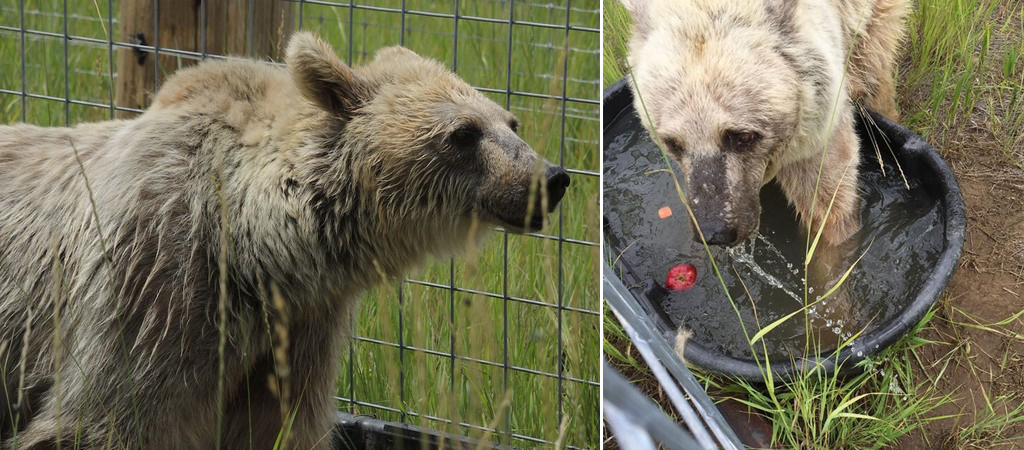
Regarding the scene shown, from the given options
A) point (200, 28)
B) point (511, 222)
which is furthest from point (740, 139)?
point (200, 28)

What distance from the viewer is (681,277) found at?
2.69m

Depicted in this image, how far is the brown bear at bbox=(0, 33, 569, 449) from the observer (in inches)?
109

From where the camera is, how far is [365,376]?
4.05m

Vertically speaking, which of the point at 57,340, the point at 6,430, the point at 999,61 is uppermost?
the point at 999,61

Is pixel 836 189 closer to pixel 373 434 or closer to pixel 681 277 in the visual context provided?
pixel 681 277

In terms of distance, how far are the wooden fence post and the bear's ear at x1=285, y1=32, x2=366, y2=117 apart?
3.21 ft

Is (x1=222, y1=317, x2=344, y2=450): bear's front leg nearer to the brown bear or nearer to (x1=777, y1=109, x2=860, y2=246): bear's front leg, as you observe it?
the brown bear

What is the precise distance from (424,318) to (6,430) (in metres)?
1.49

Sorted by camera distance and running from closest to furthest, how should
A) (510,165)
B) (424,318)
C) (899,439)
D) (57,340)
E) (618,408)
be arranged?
1. (618,408)
2. (57,340)
3. (899,439)
4. (510,165)
5. (424,318)

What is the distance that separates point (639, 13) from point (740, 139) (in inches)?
17.7

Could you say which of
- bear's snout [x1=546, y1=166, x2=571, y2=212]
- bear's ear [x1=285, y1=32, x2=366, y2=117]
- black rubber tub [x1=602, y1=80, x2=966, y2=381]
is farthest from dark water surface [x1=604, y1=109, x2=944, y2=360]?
bear's ear [x1=285, y1=32, x2=366, y2=117]

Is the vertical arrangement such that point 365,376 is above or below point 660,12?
below

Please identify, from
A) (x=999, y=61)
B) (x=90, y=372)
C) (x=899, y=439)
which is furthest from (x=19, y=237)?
(x=999, y=61)

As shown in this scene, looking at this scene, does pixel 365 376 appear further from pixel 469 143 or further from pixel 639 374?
pixel 639 374
